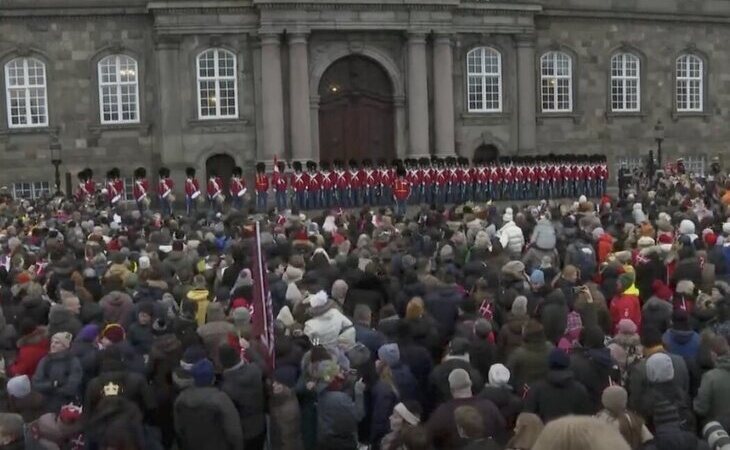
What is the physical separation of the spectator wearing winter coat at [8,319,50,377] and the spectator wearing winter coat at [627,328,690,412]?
568 centimetres

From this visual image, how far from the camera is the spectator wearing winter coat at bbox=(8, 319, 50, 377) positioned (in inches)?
412

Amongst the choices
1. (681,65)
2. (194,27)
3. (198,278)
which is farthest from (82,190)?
(681,65)

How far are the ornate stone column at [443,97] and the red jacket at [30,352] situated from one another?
27884 millimetres

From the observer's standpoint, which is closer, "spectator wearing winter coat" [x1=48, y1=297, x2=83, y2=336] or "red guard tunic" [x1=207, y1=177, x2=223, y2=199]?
"spectator wearing winter coat" [x1=48, y1=297, x2=83, y2=336]

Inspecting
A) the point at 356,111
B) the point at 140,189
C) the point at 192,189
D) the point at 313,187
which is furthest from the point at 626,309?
the point at 356,111

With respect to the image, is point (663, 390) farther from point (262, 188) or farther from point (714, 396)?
point (262, 188)

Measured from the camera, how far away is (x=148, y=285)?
13.0 meters

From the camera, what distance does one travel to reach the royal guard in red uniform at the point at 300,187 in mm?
30781

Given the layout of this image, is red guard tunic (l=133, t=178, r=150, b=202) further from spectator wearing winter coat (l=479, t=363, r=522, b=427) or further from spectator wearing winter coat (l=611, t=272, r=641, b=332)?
spectator wearing winter coat (l=479, t=363, r=522, b=427)

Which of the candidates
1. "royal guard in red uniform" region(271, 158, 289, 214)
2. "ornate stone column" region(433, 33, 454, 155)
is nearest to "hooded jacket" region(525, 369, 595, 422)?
"royal guard in red uniform" region(271, 158, 289, 214)

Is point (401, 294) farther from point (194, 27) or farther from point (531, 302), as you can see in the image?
point (194, 27)

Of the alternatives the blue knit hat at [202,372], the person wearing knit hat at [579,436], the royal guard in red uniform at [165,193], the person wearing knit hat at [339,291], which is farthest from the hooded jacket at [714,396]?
Answer: the royal guard in red uniform at [165,193]

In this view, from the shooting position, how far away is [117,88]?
3578cm

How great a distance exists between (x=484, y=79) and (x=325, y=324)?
29454 millimetres
